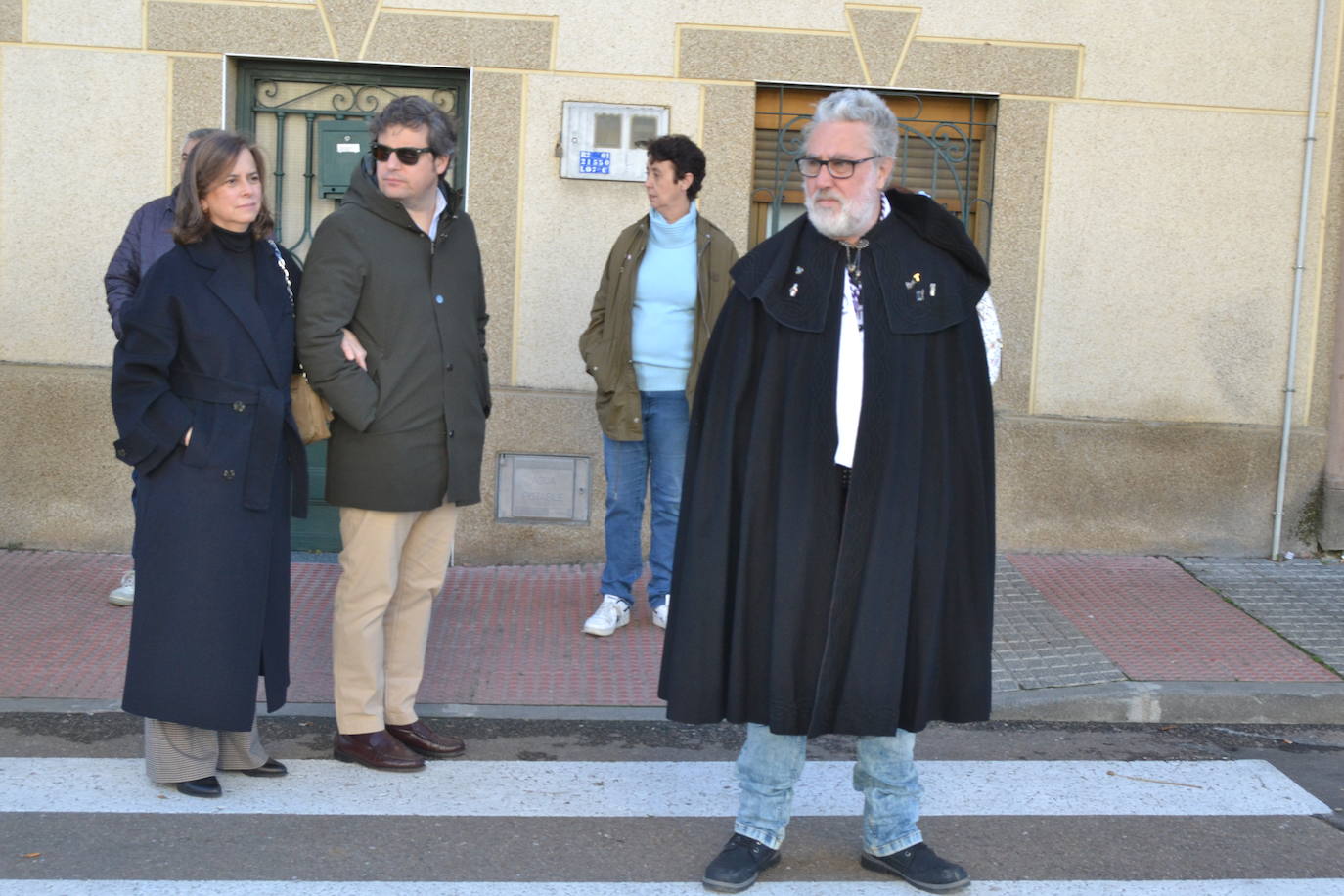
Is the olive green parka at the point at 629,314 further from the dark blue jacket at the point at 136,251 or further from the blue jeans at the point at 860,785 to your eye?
Result: the blue jeans at the point at 860,785

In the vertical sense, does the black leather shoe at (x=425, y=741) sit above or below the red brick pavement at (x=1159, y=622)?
below

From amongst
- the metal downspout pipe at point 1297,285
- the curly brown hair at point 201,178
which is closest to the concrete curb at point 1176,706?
the metal downspout pipe at point 1297,285

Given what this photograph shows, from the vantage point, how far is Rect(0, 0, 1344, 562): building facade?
25.2ft

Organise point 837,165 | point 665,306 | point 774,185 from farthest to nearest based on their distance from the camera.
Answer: point 774,185, point 665,306, point 837,165

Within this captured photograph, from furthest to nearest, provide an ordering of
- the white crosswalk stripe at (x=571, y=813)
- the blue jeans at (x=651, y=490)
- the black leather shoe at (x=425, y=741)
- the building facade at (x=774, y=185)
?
the building facade at (x=774, y=185)
the blue jeans at (x=651, y=490)
the black leather shoe at (x=425, y=741)
the white crosswalk stripe at (x=571, y=813)

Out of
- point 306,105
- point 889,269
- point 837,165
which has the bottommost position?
point 889,269

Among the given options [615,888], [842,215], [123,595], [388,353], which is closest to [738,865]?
[615,888]

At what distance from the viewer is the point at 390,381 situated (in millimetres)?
4766

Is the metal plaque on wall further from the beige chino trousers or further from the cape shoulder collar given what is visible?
the cape shoulder collar

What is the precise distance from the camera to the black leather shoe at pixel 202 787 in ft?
15.0

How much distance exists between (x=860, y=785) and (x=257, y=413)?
80.3 inches

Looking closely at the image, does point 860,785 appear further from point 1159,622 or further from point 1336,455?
point 1336,455

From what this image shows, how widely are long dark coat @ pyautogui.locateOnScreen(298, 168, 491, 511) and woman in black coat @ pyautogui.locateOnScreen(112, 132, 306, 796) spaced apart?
19cm

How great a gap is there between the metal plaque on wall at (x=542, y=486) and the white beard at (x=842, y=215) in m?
4.14
